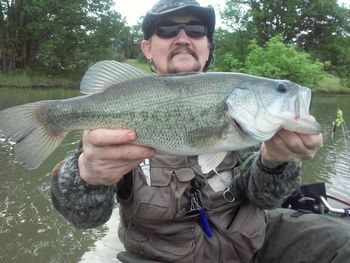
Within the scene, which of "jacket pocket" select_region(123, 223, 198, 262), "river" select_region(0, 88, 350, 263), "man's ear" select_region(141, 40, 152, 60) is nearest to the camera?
"jacket pocket" select_region(123, 223, 198, 262)

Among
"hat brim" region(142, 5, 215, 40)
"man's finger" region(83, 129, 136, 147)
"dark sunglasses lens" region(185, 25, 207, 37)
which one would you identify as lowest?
"man's finger" region(83, 129, 136, 147)

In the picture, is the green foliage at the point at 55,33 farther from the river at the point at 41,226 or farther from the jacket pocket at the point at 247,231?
the jacket pocket at the point at 247,231

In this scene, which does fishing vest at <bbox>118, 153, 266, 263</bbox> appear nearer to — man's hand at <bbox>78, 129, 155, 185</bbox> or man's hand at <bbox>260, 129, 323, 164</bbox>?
man's hand at <bbox>78, 129, 155, 185</bbox>

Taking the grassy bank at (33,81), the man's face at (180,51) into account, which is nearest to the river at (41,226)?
the man's face at (180,51)

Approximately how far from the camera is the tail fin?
7.85 feet

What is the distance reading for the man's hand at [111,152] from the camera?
7.30ft

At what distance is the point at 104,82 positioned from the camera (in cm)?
241

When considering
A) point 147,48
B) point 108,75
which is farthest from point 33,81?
point 108,75

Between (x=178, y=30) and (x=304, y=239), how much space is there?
201 centimetres

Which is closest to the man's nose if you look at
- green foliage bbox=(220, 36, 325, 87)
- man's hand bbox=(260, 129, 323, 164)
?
man's hand bbox=(260, 129, 323, 164)

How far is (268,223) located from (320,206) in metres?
0.61

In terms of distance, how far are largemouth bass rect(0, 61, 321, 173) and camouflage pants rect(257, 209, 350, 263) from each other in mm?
1253

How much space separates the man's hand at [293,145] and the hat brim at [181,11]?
1738mm

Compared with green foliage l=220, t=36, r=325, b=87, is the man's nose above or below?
above
